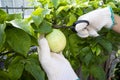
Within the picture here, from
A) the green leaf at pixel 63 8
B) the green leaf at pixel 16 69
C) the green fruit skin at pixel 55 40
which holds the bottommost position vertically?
the green leaf at pixel 16 69

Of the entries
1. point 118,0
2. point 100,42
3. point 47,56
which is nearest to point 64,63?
point 47,56

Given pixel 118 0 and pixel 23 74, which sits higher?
pixel 118 0

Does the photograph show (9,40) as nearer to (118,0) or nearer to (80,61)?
(80,61)

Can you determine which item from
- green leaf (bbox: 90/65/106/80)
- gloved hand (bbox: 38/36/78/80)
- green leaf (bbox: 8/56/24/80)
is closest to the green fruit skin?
gloved hand (bbox: 38/36/78/80)

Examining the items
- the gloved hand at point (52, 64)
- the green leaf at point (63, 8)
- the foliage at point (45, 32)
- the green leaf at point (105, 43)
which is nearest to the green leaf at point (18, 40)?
the foliage at point (45, 32)

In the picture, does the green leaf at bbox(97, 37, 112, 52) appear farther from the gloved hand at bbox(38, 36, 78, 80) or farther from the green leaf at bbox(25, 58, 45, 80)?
Answer: the green leaf at bbox(25, 58, 45, 80)

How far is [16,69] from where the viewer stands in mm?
829

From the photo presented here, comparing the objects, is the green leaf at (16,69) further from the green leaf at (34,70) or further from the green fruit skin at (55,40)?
the green fruit skin at (55,40)

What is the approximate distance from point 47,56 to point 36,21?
0.54 ft

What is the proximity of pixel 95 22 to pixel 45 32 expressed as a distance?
11.9 inches

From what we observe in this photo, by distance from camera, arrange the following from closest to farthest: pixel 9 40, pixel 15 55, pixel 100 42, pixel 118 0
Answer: pixel 9 40
pixel 15 55
pixel 100 42
pixel 118 0

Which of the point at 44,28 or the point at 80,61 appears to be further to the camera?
the point at 80,61

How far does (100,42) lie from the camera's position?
105cm

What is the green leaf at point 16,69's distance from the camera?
2.71 ft
